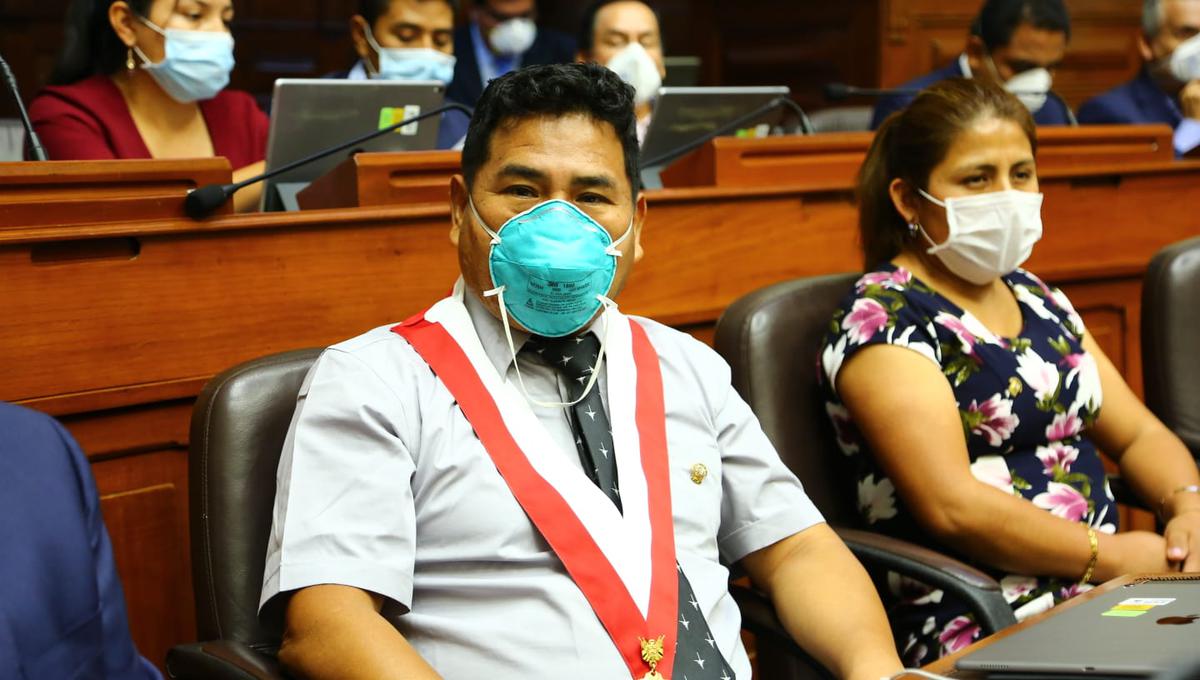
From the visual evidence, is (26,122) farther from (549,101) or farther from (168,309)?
(549,101)

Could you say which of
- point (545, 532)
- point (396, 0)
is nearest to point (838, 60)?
point (396, 0)

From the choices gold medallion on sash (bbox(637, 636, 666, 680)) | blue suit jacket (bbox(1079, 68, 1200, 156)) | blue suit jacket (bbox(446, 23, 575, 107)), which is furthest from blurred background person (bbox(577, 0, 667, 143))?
gold medallion on sash (bbox(637, 636, 666, 680))

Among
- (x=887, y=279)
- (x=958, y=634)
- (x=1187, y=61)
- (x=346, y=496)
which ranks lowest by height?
(x=958, y=634)

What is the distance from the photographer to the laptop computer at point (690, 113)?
104 inches

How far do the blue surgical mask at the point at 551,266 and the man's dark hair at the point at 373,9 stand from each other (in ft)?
6.39

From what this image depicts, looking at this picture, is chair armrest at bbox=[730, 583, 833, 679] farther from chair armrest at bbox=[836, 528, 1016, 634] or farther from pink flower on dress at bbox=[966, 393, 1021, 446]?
pink flower on dress at bbox=[966, 393, 1021, 446]

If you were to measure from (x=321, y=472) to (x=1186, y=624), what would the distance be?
0.80 meters

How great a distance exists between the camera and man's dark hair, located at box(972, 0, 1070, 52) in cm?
381

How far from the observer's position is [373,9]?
3287mm

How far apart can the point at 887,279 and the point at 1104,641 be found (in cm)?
93

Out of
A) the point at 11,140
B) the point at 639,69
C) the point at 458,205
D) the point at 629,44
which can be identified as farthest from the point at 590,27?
the point at 458,205

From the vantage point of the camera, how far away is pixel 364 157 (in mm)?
2072

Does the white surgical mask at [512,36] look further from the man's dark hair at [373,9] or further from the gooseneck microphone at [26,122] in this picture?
the gooseneck microphone at [26,122]

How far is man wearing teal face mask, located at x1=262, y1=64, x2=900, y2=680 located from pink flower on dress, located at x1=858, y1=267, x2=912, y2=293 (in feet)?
1.30
